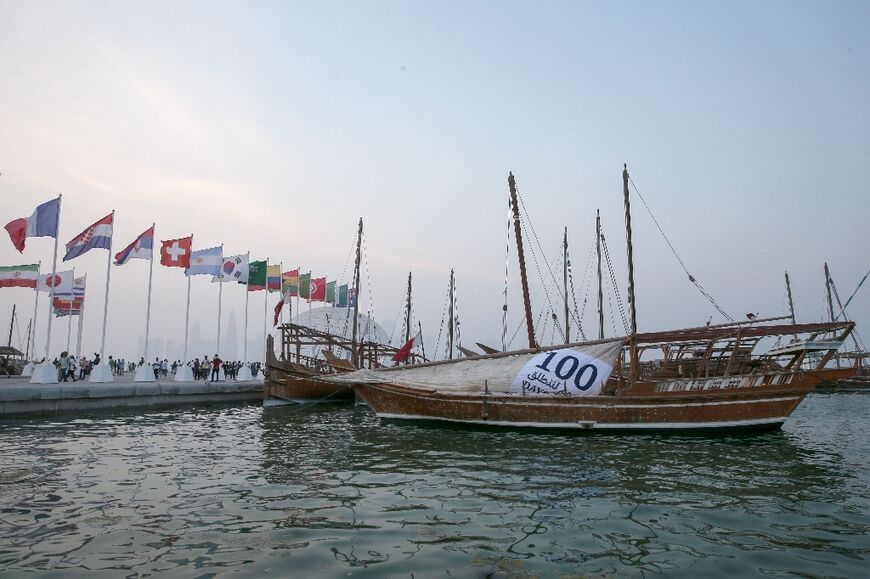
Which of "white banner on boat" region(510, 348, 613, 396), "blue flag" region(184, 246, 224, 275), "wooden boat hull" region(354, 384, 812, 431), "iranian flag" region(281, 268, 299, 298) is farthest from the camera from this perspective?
"iranian flag" region(281, 268, 299, 298)

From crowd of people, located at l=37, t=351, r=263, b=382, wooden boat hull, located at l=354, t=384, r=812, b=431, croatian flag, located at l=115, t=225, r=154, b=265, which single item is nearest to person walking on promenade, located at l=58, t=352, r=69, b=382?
crowd of people, located at l=37, t=351, r=263, b=382

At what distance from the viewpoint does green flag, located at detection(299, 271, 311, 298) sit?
1849 inches

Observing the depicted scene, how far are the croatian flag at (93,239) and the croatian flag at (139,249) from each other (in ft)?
3.06

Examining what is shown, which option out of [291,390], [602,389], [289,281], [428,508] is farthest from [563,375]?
[289,281]

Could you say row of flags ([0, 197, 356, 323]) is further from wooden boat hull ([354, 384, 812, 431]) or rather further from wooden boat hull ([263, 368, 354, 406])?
wooden boat hull ([354, 384, 812, 431])

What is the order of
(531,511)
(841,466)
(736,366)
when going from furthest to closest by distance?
(736,366) < (841,466) < (531,511)

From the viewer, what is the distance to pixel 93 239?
94.2 feet

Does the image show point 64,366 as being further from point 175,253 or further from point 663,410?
point 663,410

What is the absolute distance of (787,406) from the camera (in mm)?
19719

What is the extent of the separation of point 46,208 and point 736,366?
3526 centimetres

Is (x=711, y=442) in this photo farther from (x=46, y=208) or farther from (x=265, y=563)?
(x=46, y=208)

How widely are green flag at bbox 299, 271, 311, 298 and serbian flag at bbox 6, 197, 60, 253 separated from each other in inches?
832

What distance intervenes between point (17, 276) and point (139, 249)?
10622mm

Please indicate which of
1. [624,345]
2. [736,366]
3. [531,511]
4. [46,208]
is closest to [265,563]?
[531,511]
